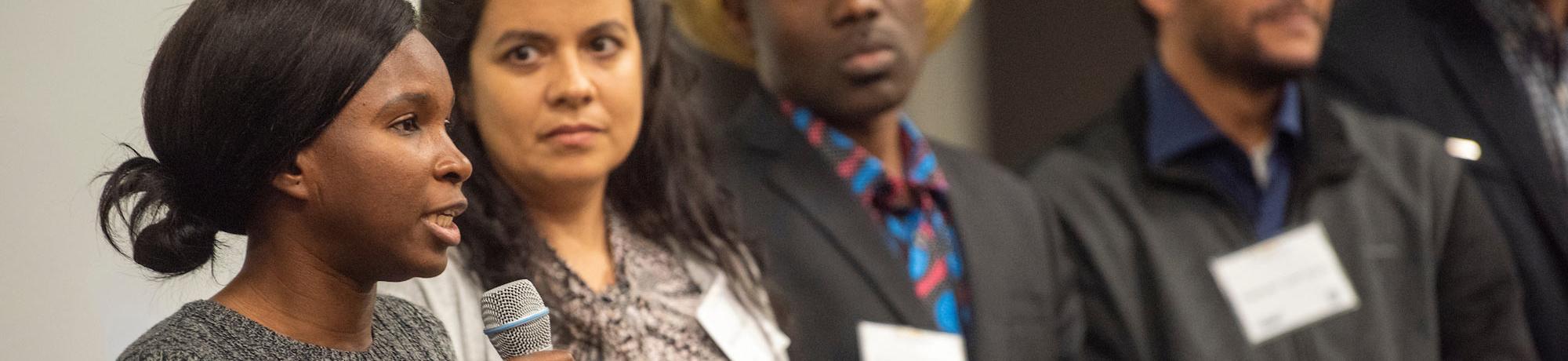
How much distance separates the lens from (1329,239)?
9.12 feet

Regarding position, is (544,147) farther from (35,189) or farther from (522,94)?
(35,189)

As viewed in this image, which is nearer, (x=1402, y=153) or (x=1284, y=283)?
(x=1284, y=283)

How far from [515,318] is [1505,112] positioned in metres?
2.49

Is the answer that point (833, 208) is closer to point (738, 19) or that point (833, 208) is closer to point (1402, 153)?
point (738, 19)

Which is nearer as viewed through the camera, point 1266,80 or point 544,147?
point 544,147

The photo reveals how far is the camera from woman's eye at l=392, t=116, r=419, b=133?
129 cm

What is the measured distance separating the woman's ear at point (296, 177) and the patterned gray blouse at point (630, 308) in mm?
466

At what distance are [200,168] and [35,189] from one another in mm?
312

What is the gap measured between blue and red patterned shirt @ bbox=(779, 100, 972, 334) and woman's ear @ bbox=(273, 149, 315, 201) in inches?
44.0

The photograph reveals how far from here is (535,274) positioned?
1.72 meters

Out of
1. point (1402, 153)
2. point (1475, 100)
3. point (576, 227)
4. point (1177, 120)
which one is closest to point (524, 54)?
point (576, 227)

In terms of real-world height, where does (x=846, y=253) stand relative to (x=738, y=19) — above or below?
below

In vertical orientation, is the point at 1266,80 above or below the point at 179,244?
below

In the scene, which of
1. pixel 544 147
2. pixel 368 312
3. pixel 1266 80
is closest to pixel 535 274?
pixel 544 147
